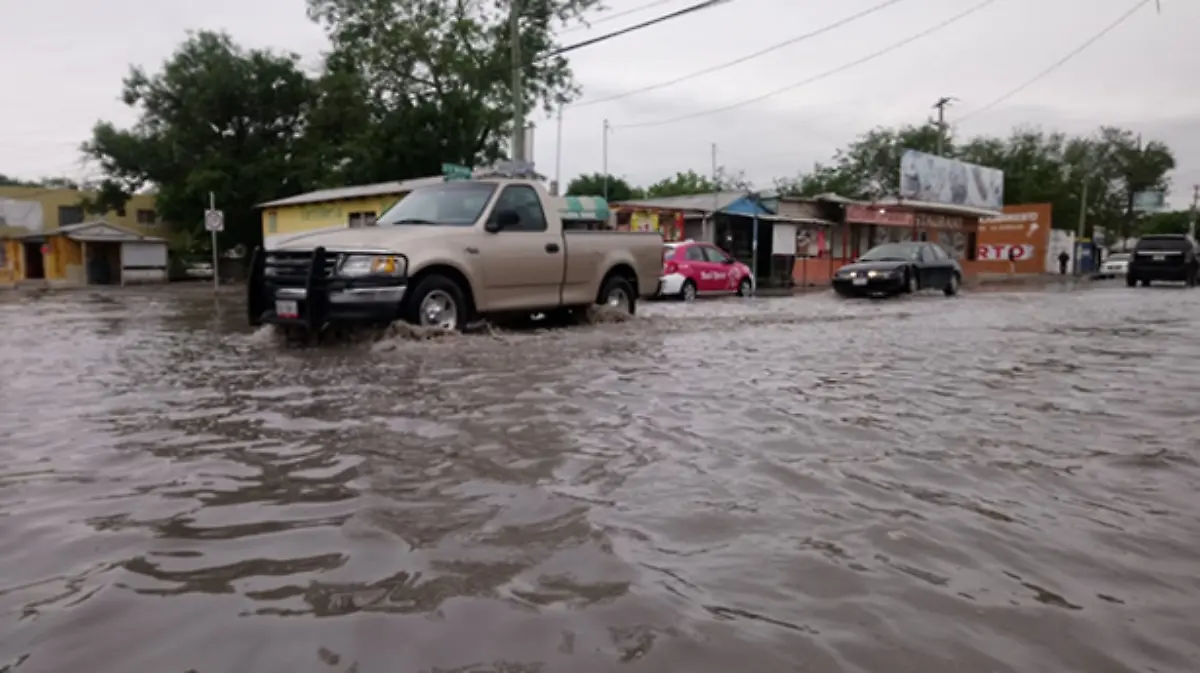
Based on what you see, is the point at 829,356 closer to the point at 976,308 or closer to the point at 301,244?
the point at 301,244

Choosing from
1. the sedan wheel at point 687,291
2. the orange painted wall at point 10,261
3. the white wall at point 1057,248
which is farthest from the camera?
the white wall at point 1057,248

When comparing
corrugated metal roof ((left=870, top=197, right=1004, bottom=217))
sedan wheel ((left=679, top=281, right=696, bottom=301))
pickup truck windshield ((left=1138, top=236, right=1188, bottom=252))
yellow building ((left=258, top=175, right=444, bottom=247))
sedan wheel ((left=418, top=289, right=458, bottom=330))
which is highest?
corrugated metal roof ((left=870, top=197, right=1004, bottom=217))

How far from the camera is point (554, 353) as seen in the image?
25.9ft

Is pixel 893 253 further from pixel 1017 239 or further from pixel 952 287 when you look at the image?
pixel 1017 239

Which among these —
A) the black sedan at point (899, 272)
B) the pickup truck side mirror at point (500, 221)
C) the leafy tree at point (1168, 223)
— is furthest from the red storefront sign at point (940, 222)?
the leafy tree at point (1168, 223)

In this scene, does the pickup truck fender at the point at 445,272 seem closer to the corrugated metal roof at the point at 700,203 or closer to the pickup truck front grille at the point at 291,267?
the pickup truck front grille at the point at 291,267

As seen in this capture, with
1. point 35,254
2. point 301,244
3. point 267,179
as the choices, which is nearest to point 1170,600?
point 301,244

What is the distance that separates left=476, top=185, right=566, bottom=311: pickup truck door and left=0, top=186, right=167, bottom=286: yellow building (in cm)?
3472

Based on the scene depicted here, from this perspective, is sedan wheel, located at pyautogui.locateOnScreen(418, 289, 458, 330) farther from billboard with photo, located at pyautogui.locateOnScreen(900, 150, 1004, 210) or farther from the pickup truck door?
billboard with photo, located at pyautogui.locateOnScreen(900, 150, 1004, 210)

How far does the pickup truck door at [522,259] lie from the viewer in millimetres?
8875

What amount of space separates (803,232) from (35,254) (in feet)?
125

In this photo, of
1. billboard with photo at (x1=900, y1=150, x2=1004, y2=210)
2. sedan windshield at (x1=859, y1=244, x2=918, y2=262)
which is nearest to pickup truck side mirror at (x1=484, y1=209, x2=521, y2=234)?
sedan windshield at (x1=859, y1=244, x2=918, y2=262)

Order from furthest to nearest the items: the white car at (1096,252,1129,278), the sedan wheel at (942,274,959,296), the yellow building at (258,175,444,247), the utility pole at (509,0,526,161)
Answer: the white car at (1096,252,1129,278) → the yellow building at (258,175,444,247) → the utility pole at (509,0,526,161) → the sedan wheel at (942,274,959,296)

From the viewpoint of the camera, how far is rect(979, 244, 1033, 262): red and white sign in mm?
45250
